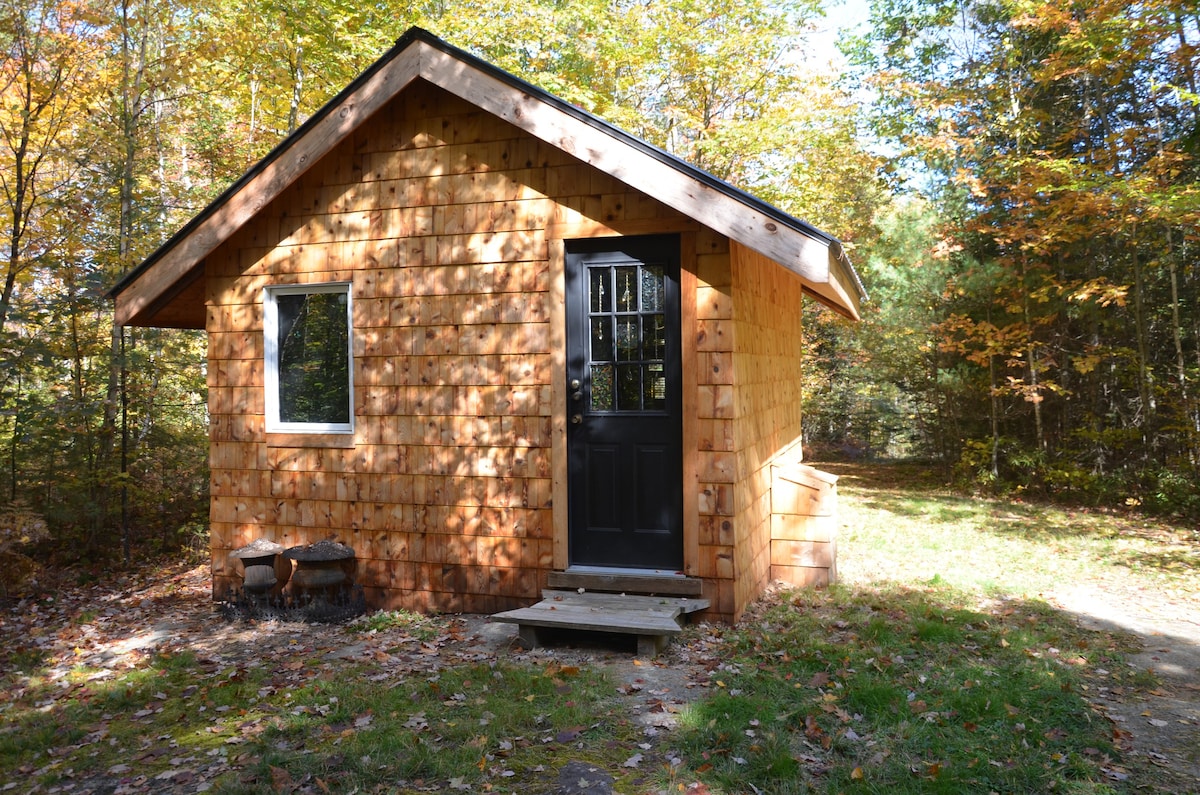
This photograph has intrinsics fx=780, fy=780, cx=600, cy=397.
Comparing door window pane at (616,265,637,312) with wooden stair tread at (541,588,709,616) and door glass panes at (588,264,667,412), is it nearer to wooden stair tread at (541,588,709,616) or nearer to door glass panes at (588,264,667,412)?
door glass panes at (588,264,667,412)

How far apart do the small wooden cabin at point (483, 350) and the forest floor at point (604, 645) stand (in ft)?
2.37

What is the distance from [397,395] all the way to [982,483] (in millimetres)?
11077

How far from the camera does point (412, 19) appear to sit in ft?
51.7

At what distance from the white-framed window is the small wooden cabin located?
2cm

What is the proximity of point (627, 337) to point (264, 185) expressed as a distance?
11.2 ft

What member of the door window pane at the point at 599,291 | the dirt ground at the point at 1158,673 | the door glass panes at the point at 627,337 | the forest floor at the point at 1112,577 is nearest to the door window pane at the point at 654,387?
the door glass panes at the point at 627,337

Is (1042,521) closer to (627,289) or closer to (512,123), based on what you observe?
(627,289)

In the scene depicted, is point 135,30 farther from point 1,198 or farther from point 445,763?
point 445,763

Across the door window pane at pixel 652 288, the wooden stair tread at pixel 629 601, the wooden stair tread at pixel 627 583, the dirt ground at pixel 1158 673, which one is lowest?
the dirt ground at pixel 1158 673

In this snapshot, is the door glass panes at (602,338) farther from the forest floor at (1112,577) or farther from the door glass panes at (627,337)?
the forest floor at (1112,577)

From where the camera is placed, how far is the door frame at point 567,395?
19.6 feet

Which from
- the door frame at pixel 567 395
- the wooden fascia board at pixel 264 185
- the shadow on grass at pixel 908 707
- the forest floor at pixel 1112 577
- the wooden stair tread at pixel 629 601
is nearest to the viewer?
the shadow on grass at pixel 908 707

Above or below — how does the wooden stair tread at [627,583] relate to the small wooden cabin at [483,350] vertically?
below

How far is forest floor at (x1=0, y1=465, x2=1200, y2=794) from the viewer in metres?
3.96
